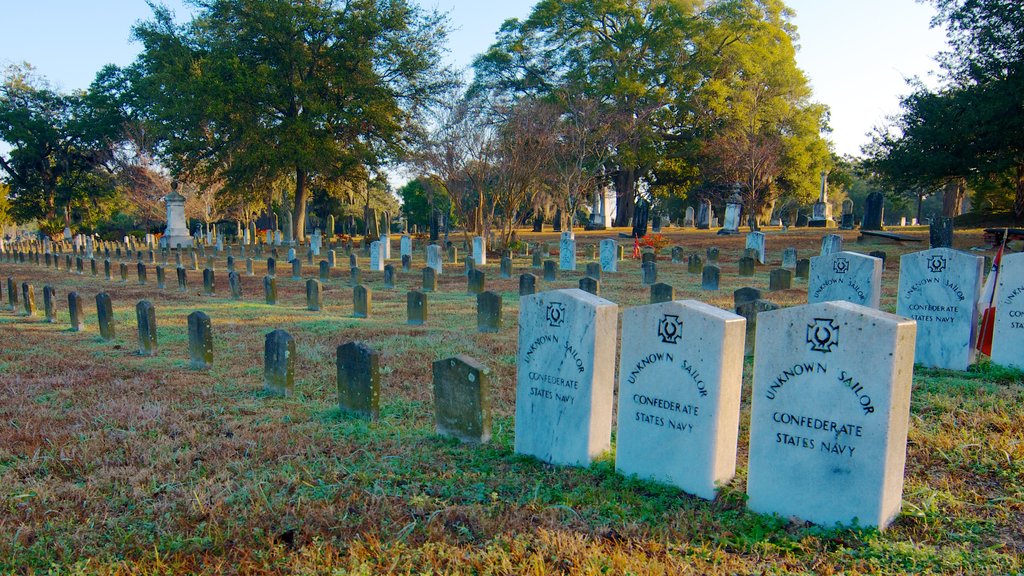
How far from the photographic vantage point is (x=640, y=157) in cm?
3809

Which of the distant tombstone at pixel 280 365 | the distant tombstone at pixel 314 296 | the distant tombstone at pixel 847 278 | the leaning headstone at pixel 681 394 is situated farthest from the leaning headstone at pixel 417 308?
the leaning headstone at pixel 681 394

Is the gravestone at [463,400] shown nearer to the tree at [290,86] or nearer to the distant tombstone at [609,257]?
the distant tombstone at [609,257]

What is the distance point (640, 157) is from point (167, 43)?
26.9m

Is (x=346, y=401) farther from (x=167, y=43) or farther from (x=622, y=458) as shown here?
(x=167, y=43)

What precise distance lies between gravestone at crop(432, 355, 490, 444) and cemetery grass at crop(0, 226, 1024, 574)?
0.17 meters

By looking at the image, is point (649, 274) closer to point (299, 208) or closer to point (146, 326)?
point (146, 326)

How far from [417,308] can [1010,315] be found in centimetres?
784

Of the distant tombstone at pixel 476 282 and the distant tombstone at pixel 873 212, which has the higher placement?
the distant tombstone at pixel 873 212

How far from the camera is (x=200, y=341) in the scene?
25.6 feet

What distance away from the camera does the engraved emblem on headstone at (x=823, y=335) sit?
3477 millimetres

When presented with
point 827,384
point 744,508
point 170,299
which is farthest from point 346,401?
point 170,299

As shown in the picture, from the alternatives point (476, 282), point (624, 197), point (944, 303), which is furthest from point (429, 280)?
point (624, 197)

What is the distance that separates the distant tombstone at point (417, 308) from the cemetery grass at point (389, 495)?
389 centimetres

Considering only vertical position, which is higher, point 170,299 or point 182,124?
point 182,124
